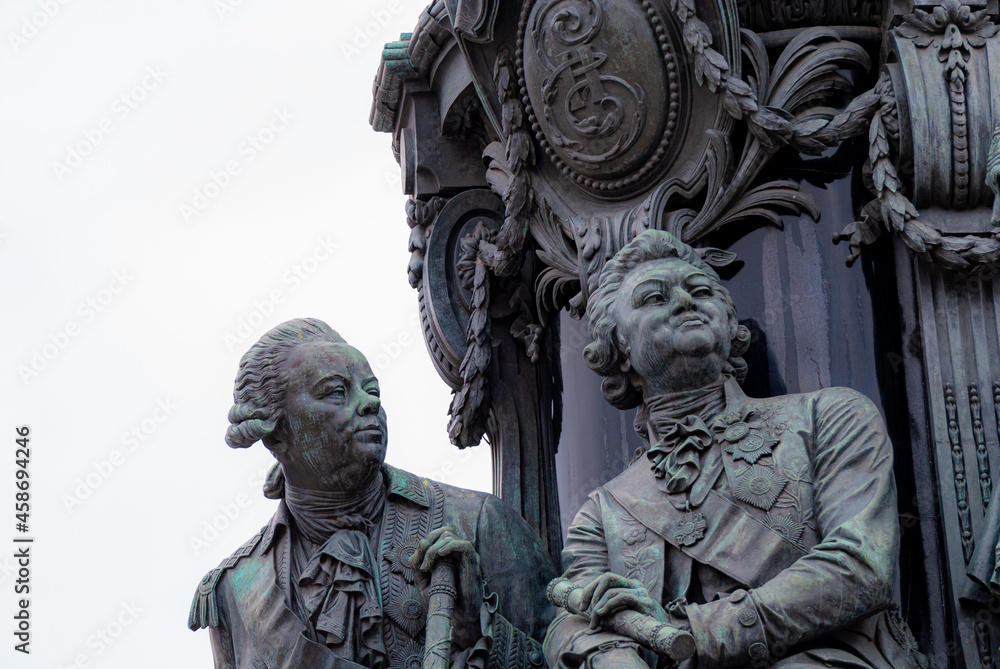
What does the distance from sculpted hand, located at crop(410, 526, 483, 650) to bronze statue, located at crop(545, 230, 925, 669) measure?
385mm

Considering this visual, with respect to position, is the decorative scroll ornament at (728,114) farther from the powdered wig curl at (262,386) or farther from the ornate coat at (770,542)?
the powdered wig curl at (262,386)

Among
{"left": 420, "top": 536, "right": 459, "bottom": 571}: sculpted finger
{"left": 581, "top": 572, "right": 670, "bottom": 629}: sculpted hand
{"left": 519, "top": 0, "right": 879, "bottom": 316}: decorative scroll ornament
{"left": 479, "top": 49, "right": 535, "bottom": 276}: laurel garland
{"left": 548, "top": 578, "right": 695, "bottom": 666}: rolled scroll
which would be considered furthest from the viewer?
{"left": 479, "top": 49, "right": 535, "bottom": 276}: laurel garland

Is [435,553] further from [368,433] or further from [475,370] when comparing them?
[475,370]

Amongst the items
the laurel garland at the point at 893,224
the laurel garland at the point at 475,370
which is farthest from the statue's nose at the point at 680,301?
the laurel garland at the point at 475,370

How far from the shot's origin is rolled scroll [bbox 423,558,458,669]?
1012 centimetres

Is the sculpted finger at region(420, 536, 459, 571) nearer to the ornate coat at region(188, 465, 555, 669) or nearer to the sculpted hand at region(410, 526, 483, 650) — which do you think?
the sculpted hand at region(410, 526, 483, 650)

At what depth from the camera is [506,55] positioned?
11.7 meters

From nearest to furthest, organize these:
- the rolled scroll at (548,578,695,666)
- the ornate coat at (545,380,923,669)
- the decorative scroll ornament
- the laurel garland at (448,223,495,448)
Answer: the rolled scroll at (548,578,695,666), the ornate coat at (545,380,923,669), the decorative scroll ornament, the laurel garland at (448,223,495,448)

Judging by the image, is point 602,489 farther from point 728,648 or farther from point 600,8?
point 600,8

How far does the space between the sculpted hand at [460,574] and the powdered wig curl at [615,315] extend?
118 centimetres

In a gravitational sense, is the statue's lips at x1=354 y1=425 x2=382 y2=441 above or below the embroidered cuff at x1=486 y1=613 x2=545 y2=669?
above

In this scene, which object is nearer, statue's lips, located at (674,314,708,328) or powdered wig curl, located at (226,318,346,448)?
statue's lips, located at (674,314,708,328)

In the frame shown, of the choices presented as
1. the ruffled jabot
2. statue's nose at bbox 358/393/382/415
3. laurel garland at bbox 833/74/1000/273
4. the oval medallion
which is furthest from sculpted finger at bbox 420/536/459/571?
laurel garland at bbox 833/74/1000/273

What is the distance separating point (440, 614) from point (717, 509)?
1.35 metres
